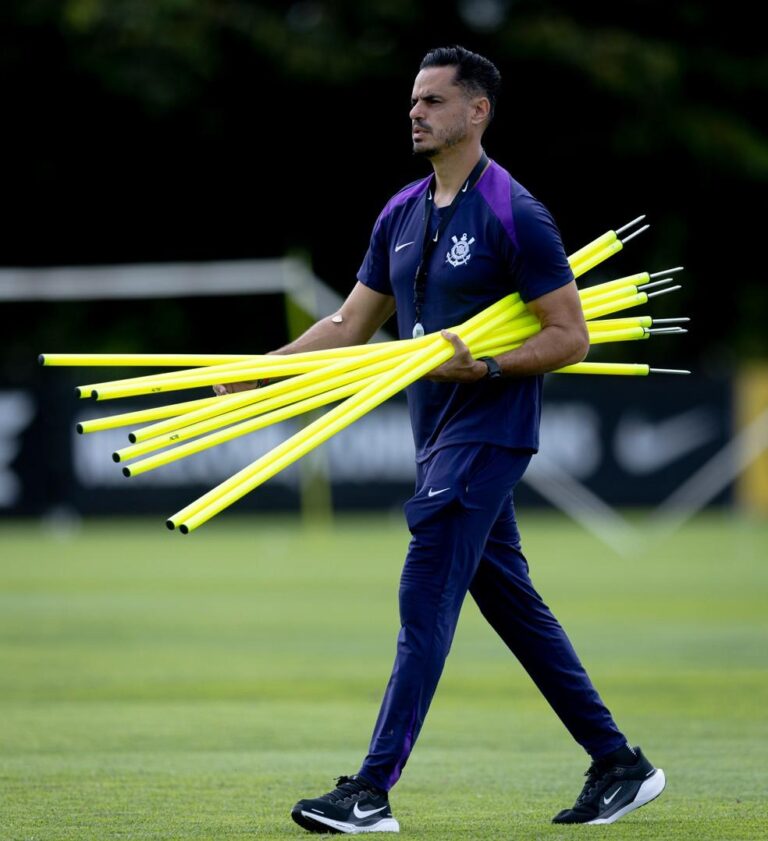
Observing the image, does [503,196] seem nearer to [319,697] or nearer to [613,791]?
[613,791]

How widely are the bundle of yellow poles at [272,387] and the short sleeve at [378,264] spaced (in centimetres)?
39

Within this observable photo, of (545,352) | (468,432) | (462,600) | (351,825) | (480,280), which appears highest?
(480,280)

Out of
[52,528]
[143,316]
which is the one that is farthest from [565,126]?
[52,528]

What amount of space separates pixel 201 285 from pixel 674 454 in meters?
6.55

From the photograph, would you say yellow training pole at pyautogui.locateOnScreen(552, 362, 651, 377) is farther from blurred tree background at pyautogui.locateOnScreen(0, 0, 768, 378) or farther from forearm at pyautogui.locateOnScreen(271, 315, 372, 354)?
blurred tree background at pyautogui.locateOnScreen(0, 0, 768, 378)

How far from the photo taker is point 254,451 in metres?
22.8

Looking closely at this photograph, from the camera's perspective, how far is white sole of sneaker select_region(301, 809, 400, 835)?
558 centimetres

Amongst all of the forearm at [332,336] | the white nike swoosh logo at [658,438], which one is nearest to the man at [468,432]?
the forearm at [332,336]

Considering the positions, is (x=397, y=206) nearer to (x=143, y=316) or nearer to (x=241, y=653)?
(x=241, y=653)

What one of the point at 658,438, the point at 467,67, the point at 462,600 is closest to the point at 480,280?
the point at 467,67

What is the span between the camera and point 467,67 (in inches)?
236

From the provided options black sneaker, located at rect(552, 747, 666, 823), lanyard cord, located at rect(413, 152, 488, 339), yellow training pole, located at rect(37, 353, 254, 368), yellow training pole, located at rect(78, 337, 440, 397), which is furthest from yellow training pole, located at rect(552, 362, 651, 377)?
black sneaker, located at rect(552, 747, 666, 823)

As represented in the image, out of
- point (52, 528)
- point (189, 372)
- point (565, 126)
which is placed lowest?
point (52, 528)

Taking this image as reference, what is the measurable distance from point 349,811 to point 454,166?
1999mm
